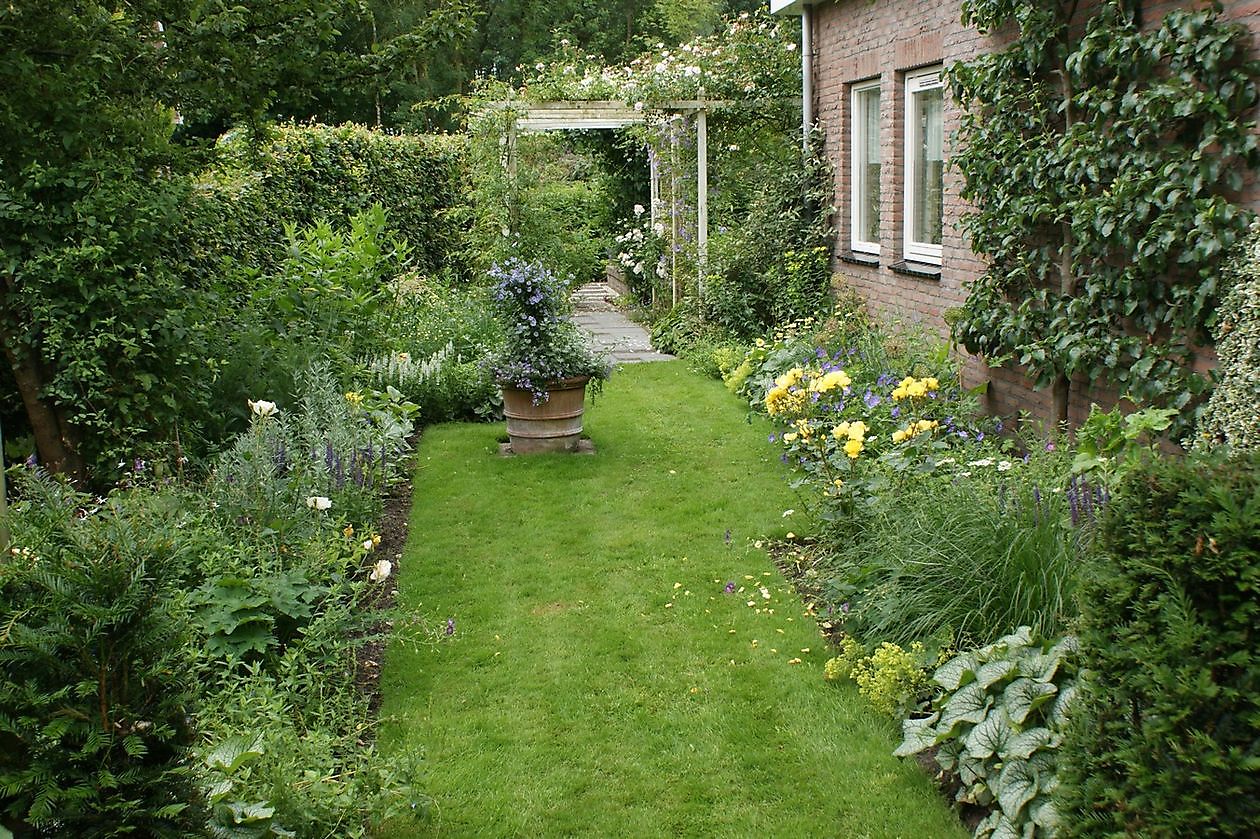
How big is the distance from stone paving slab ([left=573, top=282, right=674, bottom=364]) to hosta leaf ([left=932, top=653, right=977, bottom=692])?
646 centimetres

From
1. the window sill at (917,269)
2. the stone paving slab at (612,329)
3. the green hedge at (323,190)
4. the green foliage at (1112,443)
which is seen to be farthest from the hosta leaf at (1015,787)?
the stone paving slab at (612,329)

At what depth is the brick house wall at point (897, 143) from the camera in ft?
24.5

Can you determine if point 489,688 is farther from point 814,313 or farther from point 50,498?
point 814,313

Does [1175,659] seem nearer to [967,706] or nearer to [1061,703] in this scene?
[1061,703]

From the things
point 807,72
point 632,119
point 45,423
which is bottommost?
point 45,423

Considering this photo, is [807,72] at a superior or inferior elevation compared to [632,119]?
superior

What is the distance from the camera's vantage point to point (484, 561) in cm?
609

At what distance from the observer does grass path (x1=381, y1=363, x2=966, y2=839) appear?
11.9 feet

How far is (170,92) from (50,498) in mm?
3240

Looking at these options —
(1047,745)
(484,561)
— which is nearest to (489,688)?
(484,561)

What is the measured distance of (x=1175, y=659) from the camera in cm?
247

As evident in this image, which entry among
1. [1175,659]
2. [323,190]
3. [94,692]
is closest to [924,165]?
[1175,659]

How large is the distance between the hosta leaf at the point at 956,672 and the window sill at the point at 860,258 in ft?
21.6

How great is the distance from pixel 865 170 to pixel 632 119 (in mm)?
4314
